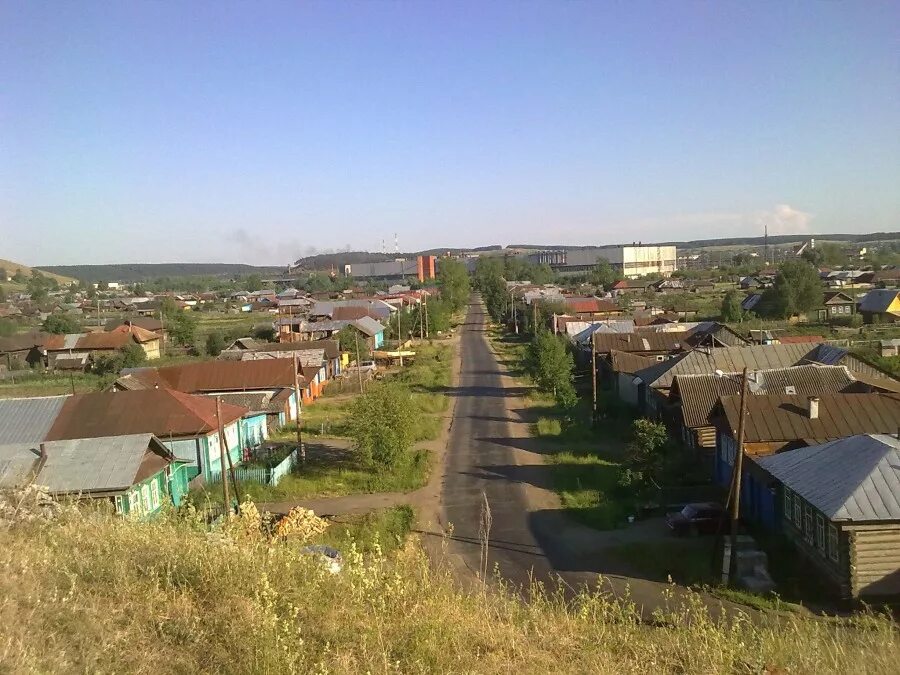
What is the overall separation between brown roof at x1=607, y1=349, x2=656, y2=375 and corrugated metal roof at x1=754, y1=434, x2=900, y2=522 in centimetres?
1430

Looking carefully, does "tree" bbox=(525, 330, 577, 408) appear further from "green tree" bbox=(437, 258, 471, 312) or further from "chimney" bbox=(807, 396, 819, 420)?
"green tree" bbox=(437, 258, 471, 312)

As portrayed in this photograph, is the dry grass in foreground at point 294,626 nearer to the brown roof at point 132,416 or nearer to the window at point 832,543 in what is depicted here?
the window at point 832,543

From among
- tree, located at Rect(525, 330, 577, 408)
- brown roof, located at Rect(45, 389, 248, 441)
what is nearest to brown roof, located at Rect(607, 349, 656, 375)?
tree, located at Rect(525, 330, 577, 408)

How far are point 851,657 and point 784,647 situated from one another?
379 millimetres

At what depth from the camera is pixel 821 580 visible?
1052 centimetres

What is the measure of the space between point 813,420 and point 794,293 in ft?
129

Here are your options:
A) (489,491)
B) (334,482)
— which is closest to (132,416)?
(334,482)

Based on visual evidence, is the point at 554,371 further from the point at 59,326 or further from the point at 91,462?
the point at 59,326

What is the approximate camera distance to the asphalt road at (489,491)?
40.7 ft

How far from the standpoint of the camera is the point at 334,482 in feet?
58.4

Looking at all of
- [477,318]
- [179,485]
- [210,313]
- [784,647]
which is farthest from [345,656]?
[210,313]

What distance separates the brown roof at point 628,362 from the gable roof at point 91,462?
58.1 feet

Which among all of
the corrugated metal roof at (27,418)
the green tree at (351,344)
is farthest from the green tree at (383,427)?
the green tree at (351,344)

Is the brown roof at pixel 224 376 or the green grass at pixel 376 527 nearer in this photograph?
the green grass at pixel 376 527
